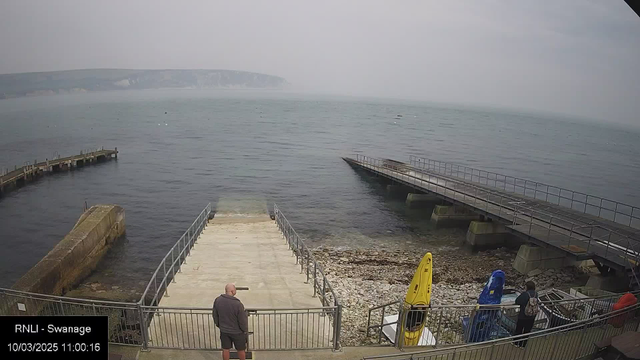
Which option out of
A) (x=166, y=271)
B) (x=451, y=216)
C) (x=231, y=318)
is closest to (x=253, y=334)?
(x=231, y=318)

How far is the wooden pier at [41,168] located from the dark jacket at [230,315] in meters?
40.4

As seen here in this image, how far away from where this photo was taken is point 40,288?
1675 cm

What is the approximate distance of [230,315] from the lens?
269 inches

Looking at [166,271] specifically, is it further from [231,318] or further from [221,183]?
[221,183]

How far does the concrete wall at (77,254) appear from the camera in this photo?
1716 centimetres

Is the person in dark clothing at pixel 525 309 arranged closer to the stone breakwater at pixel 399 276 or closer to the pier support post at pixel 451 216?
the stone breakwater at pixel 399 276

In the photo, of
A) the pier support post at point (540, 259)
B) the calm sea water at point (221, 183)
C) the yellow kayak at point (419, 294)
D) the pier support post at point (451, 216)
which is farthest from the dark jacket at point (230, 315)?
the pier support post at point (451, 216)

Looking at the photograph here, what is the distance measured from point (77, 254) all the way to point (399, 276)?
1628 centimetres

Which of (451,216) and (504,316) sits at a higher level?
(504,316)

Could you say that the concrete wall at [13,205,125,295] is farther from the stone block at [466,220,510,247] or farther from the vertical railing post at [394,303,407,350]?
the stone block at [466,220,510,247]

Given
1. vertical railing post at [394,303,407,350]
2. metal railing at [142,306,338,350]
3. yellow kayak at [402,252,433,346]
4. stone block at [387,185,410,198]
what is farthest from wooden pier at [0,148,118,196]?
vertical railing post at [394,303,407,350]

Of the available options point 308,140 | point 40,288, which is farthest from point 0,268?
point 308,140

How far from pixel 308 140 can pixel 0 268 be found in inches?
2795

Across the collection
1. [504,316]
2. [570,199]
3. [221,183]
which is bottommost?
[221,183]
